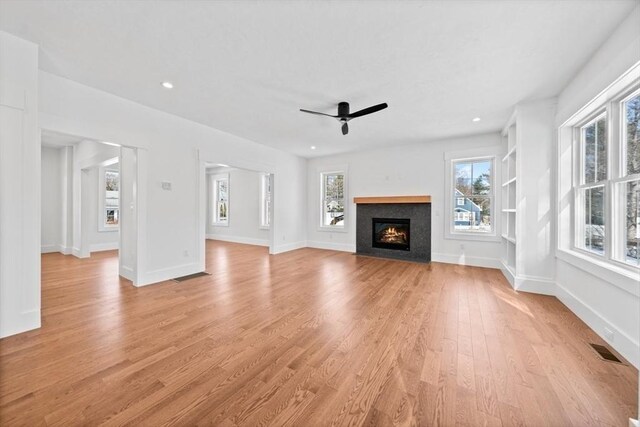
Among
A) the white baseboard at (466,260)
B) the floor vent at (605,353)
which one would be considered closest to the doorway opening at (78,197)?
the white baseboard at (466,260)

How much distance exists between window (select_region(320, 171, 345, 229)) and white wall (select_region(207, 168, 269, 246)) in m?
1.99

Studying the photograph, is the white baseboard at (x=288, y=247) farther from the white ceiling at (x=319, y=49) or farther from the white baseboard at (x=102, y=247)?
the white baseboard at (x=102, y=247)

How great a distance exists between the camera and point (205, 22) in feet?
6.52

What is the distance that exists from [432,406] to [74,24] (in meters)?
3.88

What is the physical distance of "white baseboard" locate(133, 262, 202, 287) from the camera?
3.67 m

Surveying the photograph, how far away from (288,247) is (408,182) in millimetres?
3531

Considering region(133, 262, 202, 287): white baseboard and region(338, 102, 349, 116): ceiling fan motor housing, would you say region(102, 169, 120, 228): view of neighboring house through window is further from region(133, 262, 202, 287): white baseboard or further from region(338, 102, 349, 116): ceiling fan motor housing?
region(338, 102, 349, 116): ceiling fan motor housing

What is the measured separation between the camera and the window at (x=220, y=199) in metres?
8.75

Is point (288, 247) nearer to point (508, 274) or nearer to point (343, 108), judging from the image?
point (343, 108)

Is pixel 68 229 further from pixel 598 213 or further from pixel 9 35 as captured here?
pixel 598 213

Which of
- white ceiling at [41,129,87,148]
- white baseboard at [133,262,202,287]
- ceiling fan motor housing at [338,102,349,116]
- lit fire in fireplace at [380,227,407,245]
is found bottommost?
white baseboard at [133,262,202,287]

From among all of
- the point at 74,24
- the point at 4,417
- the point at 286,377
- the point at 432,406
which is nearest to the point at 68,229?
the point at 74,24

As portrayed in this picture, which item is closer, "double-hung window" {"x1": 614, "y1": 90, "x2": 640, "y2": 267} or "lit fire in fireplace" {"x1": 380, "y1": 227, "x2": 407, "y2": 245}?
"double-hung window" {"x1": 614, "y1": 90, "x2": 640, "y2": 267}

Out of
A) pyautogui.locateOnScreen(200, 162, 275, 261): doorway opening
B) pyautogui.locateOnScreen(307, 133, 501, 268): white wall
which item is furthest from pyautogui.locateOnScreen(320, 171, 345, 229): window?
pyautogui.locateOnScreen(200, 162, 275, 261): doorway opening
